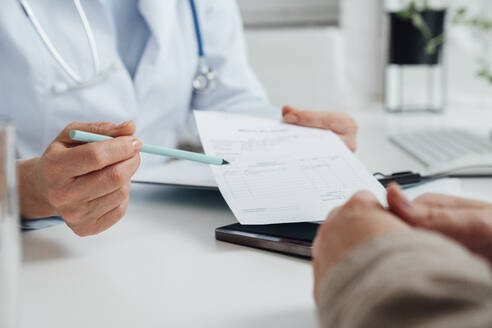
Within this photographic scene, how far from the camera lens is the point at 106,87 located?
771 millimetres

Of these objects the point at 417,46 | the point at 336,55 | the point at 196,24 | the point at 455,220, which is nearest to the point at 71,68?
the point at 196,24

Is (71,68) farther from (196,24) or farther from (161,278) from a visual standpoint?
(161,278)

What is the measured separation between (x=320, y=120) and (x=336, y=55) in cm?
84

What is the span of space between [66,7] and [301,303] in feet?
1.89

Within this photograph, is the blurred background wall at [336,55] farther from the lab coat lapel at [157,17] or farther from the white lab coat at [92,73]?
the lab coat lapel at [157,17]

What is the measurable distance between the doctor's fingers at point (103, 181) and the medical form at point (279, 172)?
0.10 m

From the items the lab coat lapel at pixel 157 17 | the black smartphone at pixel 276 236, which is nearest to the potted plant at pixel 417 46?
the lab coat lapel at pixel 157 17

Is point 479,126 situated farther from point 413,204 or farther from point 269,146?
point 413,204

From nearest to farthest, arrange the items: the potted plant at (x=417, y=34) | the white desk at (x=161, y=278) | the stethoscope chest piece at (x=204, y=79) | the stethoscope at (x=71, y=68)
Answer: the white desk at (x=161, y=278) < the stethoscope at (x=71, y=68) < the stethoscope chest piece at (x=204, y=79) < the potted plant at (x=417, y=34)

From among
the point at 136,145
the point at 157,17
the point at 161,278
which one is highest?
the point at 157,17

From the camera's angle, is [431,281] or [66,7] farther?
[66,7]

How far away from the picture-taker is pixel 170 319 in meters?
0.37

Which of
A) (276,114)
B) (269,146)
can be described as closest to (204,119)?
(269,146)

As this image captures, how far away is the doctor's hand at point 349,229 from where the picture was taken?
29 centimetres
